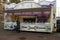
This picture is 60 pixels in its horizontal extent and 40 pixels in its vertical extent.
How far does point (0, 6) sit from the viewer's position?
122 ft

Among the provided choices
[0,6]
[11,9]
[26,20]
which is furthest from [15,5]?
[0,6]

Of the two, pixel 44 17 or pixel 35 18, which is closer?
pixel 44 17

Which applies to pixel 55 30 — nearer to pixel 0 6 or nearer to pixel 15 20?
pixel 15 20

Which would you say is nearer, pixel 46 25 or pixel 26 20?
pixel 46 25

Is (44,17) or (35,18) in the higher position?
(44,17)

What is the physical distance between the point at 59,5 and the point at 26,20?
596 cm

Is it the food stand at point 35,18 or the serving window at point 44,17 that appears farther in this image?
the serving window at point 44,17

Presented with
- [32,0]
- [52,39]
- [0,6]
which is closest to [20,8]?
[32,0]

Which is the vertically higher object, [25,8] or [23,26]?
[25,8]

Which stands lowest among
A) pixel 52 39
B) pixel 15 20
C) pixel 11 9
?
pixel 52 39

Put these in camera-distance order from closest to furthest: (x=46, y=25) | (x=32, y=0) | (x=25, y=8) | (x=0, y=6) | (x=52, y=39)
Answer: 1. (x=52, y=39)
2. (x=46, y=25)
3. (x=25, y=8)
4. (x=32, y=0)
5. (x=0, y=6)

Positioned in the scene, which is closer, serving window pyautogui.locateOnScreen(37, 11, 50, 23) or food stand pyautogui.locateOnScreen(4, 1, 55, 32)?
food stand pyautogui.locateOnScreen(4, 1, 55, 32)

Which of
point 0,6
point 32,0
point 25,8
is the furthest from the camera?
point 0,6

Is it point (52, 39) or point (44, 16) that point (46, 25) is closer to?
point (44, 16)
